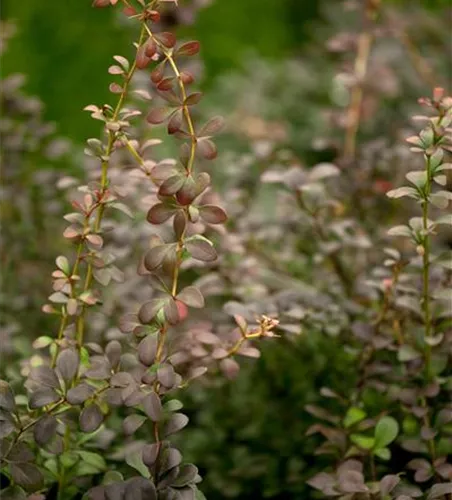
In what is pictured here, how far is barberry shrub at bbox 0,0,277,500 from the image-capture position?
1085 millimetres

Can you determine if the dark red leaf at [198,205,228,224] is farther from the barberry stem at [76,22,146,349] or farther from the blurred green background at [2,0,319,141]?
the blurred green background at [2,0,319,141]

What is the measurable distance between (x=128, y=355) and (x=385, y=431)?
40 cm

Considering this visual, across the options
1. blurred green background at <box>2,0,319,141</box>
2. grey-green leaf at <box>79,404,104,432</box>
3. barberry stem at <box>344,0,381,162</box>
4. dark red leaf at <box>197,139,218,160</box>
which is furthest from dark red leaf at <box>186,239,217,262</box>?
blurred green background at <box>2,0,319,141</box>

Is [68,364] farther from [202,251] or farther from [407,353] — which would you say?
[407,353]

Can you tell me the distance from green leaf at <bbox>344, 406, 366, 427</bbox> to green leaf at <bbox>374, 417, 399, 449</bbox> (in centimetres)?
6

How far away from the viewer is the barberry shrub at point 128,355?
3.56 ft

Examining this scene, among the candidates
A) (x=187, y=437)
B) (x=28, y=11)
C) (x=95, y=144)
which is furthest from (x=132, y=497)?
(x=28, y=11)

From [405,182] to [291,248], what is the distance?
0.29 meters

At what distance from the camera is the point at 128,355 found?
119cm

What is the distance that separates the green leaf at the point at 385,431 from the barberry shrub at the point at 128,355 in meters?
0.24

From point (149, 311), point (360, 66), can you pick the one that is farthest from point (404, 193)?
point (360, 66)

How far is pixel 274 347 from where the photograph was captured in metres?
1.73

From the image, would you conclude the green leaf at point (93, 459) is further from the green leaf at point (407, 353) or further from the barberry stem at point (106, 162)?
the green leaf at point (407, 353)

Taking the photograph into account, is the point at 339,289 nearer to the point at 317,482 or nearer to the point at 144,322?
the point at 317,482
